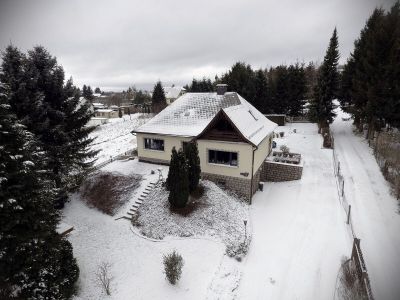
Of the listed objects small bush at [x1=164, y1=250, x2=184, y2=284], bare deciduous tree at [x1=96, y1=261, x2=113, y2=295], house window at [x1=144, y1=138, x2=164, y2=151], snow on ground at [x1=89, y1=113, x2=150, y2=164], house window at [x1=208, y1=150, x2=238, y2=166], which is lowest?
bare deciduous tree at [x1=96, y1=261, x2=113, y2=295]

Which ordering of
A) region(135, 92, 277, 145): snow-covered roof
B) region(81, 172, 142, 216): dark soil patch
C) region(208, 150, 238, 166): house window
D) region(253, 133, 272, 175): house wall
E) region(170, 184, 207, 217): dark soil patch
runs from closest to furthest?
region(170, 184, 207, 217): dark soil patch < region(81, 172, 142, 216): dark soil patch < region(208, 150, 238, 166): house window < region(253, 133, 272, 175): house wall < region(135, 92, 277, 145): snow-covered roof

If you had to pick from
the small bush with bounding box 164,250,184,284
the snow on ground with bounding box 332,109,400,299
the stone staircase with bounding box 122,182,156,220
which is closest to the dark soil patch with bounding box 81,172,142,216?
the stone staircase with bounding box 122,182,156,220

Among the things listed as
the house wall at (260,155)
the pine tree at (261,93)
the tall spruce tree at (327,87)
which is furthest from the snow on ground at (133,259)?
the pine tree at (261,93)

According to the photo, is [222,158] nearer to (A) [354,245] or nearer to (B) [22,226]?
(A) [354,245]

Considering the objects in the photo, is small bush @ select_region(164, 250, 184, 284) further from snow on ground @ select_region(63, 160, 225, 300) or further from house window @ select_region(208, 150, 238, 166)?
house window @ select_region(208, 150, 238, 166)

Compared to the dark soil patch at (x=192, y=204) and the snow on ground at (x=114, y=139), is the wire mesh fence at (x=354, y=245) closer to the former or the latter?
the dark soil patch at (x=192, y=204)

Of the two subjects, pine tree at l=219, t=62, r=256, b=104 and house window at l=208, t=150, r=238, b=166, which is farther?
pine tree at l=219, t=62, r=256, b=104
